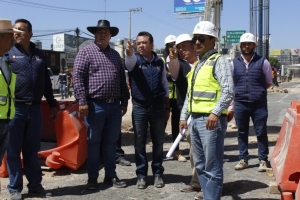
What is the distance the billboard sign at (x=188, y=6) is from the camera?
113ft

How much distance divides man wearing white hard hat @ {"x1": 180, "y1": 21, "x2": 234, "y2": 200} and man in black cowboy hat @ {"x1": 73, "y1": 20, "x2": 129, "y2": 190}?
1.41 meters

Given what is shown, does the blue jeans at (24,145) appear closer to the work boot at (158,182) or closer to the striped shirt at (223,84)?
the work boot at (158,182)

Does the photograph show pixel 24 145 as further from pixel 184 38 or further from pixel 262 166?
pixel 262 166

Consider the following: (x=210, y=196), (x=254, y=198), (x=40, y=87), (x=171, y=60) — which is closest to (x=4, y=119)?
(x=40, y=87)

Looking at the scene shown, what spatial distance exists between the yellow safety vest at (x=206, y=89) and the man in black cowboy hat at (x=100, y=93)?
1.51 m

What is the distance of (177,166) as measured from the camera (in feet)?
21.8

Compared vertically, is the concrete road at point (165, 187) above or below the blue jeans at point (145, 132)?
below

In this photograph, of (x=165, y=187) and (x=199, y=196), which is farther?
(x=165, y=187)

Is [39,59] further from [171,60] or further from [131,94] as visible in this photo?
[171,60]

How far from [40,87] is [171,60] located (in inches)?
67.2

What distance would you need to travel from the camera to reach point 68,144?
6.00 meters

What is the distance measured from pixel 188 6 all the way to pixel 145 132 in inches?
1232

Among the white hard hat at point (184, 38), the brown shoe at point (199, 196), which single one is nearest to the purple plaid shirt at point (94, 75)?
the white hard hat at point (184, 38)

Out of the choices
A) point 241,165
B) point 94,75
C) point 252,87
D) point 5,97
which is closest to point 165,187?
point 241,165
